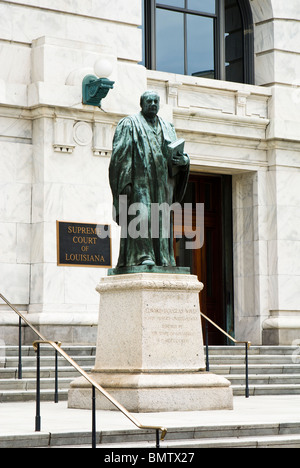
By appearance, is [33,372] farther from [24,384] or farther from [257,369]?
[257,369]

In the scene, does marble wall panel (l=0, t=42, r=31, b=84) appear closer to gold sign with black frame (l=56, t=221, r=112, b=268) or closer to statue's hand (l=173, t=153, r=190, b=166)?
gold sign with black frame (l=56, t=221, r=112, b=268)

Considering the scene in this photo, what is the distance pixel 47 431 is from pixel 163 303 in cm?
302

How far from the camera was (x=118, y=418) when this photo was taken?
35.1ft

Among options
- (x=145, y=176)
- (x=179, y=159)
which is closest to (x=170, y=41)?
(x=179, y=159)

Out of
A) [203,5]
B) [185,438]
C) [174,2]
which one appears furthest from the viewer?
[203,5]

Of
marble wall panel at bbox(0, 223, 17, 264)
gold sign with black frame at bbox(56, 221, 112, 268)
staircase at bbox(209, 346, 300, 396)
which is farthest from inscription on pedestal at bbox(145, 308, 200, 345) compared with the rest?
marble wall panel at bbox(0, 223, 17, 264)

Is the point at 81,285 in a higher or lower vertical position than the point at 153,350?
higher

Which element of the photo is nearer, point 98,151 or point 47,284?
point 47,284

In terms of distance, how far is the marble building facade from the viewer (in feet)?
55.1

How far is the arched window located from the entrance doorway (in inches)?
94.9

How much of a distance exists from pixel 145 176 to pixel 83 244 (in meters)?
5.07

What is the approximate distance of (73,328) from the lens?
16.7 meters

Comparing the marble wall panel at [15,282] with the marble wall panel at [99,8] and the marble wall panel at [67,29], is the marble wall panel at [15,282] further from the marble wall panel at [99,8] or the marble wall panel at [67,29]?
the marble wall panel at [99,8]
